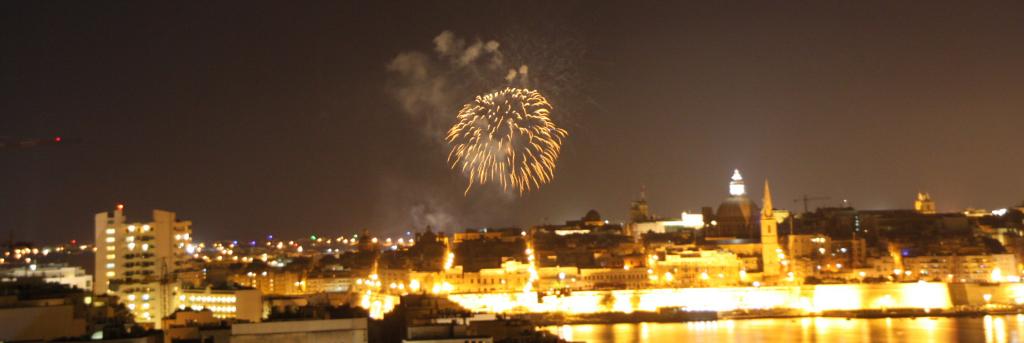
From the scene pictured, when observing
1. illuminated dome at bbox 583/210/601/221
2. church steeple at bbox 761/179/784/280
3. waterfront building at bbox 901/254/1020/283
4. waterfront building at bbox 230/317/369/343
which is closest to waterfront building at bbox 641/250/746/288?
church steeple at bbox 761/179/784/280

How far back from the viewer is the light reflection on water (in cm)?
2527

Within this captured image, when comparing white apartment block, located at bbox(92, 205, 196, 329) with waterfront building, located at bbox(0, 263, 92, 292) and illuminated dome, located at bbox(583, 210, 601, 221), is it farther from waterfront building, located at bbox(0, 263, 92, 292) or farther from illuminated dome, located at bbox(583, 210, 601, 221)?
illuminated dome, located at bbox(583, 210, 601, 221)

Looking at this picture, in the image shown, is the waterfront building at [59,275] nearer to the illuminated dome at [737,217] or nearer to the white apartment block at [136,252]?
the white apartment block at [136,252]

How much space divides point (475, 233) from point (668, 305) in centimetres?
1285

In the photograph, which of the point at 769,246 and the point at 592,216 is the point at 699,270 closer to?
the point at 769,246

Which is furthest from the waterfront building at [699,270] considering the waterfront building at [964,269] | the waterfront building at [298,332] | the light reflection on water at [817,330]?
the waterfront building at [298,332]

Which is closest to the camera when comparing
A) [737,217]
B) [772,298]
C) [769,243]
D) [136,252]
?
[136,252]

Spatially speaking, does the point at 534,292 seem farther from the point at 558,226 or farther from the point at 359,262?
the point at 558,226

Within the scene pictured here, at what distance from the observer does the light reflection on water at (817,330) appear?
82.9ft

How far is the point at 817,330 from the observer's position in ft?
90.4

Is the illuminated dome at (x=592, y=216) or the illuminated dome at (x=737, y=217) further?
the illuminated dome at (x=592, y=216)

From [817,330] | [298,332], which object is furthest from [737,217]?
[298,332]

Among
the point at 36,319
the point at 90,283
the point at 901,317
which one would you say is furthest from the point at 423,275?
the point at 36,319

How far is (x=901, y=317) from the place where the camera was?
3109 centimetres
